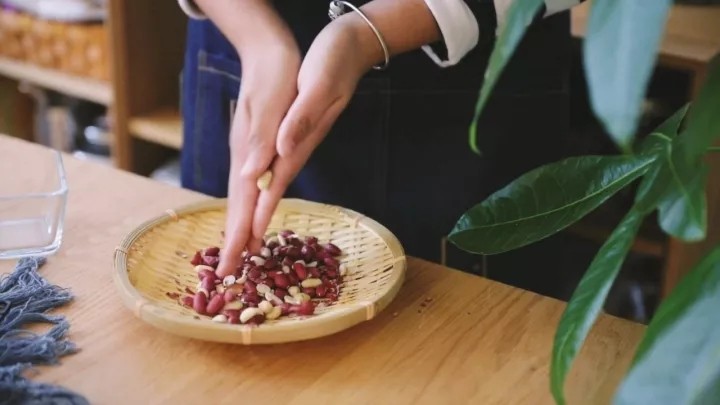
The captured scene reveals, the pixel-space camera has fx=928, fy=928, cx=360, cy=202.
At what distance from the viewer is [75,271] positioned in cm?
92

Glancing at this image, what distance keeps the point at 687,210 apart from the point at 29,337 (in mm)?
565

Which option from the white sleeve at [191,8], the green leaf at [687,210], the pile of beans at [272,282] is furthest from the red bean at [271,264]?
the green leaf at [687,210]

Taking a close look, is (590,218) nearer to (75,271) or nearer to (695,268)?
(75,271)

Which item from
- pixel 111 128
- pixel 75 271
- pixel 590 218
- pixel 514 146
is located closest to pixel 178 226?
pixel 75 271

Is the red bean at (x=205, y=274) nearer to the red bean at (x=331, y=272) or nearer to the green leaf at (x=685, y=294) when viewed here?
the red bean at (x=331, y=272)

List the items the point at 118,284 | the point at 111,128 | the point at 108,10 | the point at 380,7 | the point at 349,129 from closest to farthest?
the point at 118,284 < the point at 380,7 < the point at 349,129 < the point at 108,10 < the point at 111,128

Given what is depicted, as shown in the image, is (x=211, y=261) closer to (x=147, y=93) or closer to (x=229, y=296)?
(x=229, y=296)

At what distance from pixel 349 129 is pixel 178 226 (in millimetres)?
270

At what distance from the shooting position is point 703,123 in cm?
47

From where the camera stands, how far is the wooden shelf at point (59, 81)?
1987 mm

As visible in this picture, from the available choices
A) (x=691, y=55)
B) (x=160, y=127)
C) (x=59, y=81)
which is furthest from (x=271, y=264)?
(x=59, y=81)

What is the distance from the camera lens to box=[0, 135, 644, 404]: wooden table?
0.75 m

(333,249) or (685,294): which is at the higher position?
(685,294)

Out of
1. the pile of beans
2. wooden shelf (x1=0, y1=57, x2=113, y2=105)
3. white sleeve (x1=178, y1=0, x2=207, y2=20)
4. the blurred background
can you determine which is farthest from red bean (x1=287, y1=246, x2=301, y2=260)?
wooden shelf (x1=0, y1=57, x2=113, y2=105)
